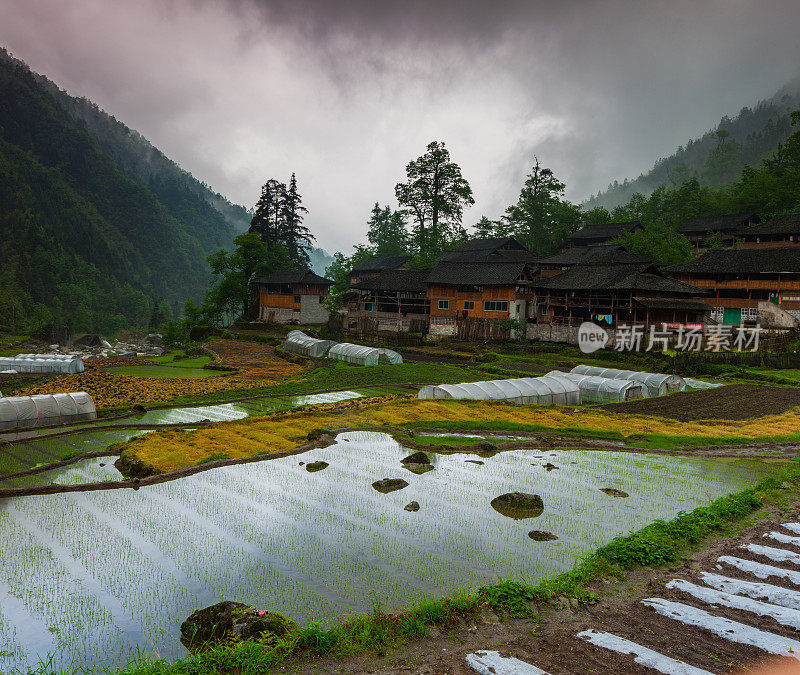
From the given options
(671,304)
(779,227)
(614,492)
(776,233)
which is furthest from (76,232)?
(614,492)

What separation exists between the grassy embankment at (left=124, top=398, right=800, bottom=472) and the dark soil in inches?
45.3

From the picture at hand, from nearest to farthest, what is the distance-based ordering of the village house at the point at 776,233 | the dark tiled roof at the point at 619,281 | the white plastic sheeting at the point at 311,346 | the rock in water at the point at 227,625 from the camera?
the rock in water at the point at 227,625 < the dark tiled roof at the point at 619,281 < the white plastic sheeting at the point at 311,346 < the village house at the point at 776,233

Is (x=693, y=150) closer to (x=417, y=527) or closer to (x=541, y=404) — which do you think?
(x=541, y=404)

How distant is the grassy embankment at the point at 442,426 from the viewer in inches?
690

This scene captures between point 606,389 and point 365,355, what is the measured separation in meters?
18.2

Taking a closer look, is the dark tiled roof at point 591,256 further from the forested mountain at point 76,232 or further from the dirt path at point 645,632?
Answer: the forested mountain at point 76,232

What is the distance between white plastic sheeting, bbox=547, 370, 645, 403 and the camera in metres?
29.2

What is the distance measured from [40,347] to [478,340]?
151 ft

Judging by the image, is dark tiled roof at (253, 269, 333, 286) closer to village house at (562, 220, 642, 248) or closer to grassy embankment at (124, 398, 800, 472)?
village house at (562, 220, 642, 248)

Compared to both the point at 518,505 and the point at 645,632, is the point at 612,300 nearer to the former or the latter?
the point at 518,505

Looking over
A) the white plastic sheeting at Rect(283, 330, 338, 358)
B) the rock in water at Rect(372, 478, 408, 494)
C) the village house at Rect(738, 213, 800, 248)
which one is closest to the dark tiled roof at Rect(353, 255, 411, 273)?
the white plastic sheeting at Rect(283, 330, 338, 358)

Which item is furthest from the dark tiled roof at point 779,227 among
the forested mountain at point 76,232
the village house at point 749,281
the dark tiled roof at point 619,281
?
the forested mountain at point 76,232

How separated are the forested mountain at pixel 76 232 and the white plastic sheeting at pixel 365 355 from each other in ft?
196

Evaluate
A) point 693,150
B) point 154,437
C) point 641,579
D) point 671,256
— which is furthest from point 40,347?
point 693,150
